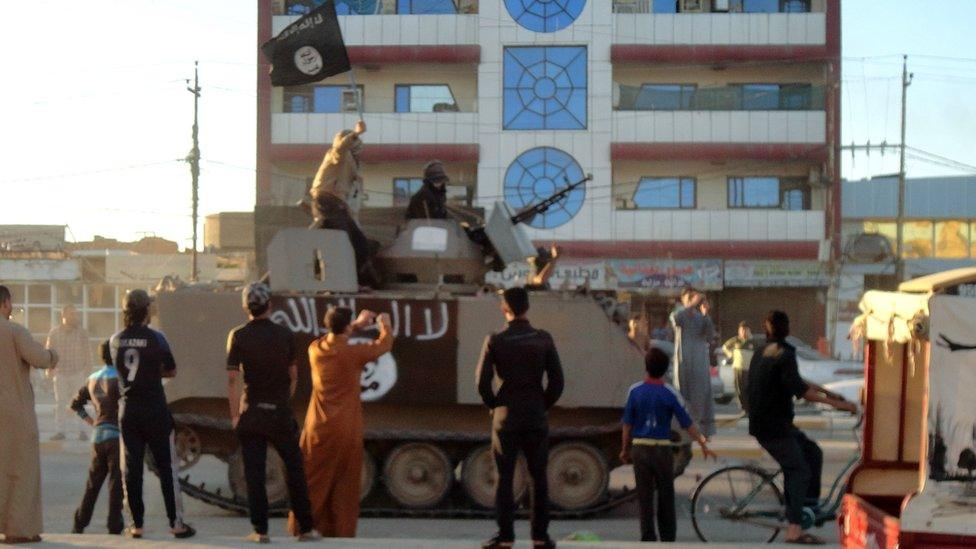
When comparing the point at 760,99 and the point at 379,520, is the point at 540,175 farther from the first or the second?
the point at 379,520

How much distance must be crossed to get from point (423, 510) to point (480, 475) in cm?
55

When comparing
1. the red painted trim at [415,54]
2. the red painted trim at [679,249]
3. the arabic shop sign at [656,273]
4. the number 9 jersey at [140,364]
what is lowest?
the number 9 jersey at [140,364]

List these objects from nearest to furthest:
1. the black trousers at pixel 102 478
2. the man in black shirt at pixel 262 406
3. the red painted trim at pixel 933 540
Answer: the red painted trim at pixel 933 540 → the man in black shirt at pixel 262 406 → the black trousers at pixel 102 478

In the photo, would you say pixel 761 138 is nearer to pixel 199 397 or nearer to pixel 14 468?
pixel 199 397

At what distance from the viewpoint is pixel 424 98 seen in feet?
118

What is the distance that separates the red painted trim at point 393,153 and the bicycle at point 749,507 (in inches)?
1000

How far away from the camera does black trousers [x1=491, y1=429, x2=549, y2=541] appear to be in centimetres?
838

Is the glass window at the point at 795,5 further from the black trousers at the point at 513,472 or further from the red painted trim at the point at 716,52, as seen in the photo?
the black trousers at the point at 513,472

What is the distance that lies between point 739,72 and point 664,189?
10.9ft

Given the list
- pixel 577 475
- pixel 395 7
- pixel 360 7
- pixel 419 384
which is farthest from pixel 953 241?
pixel 419 384

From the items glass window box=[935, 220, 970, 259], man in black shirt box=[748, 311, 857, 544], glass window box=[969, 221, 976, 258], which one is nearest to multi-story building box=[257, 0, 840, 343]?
glass window box=[935, 220, 970, 259]

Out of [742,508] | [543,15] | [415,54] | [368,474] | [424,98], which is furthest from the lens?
[424,98]

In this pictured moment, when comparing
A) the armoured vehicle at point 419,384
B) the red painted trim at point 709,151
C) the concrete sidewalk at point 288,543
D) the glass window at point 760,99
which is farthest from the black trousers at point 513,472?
the glass window at point 760,99

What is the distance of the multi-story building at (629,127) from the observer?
114 feet
